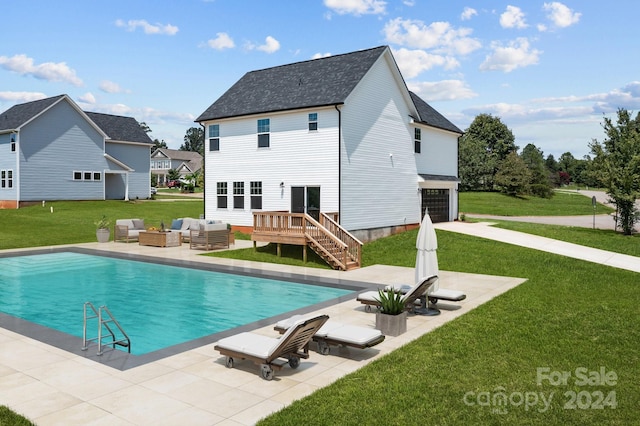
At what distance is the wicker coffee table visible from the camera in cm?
2369

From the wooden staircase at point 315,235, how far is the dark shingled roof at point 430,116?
38.6 feet

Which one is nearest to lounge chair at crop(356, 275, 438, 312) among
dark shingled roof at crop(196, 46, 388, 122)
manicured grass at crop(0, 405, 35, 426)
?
manicured grass at crop(0, 405, 35, 426)

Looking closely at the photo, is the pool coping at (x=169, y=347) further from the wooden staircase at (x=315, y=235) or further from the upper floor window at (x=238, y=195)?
the upper floor window at (x=238, y=195)

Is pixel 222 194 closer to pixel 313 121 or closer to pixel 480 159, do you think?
pixel 313 121

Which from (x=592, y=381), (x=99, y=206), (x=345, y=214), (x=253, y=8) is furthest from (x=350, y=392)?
(x=99, y=206)

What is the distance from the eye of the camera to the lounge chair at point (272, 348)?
→ 6.91 metres

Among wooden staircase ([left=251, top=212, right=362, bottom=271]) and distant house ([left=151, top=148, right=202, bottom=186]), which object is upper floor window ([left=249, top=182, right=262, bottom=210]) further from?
distant house ([left=151, top=148, right=202, bottom=186])

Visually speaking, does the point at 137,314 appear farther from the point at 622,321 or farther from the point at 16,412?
the point at 622,321

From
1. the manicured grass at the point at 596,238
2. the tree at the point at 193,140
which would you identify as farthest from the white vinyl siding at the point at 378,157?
the tree at the point at 193,140

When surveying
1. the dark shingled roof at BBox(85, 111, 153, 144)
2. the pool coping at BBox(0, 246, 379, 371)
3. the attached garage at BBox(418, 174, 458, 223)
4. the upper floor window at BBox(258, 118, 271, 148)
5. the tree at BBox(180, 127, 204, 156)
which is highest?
the tree at BBox(180, 127, 204, 156)

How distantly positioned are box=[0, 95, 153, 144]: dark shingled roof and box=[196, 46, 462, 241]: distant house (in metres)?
23.5

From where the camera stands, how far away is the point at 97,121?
50688 mm

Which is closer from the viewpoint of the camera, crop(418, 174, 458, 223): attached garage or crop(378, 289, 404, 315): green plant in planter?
crop(378, 289, 404, 315): green plant in planter

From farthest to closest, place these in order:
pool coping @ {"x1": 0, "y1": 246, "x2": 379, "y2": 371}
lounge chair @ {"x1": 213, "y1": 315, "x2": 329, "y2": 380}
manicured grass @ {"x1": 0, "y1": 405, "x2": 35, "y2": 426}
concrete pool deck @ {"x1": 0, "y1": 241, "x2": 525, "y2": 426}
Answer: pool coping @ {"x1": 0, "y1": 246, "x2": 379, "y2": 371}, lounge chair @ {"x1": 213, "y1": 315, "x2": 329, "y2": 380}, concrete pool deck @ {"x1": 0, "y1": 241, "x2": 525, "y2": 426}, manicured grass @ {"x1": 0, "y1": 405, "x2": 35, "y2": 426}
